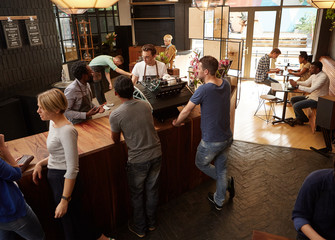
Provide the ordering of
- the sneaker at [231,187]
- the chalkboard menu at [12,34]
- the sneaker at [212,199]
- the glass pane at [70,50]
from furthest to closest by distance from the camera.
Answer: the glass pane at [70,50] → the chalkboard menu at [12,34] → the sneaker at [231,187] → the sneaker at [212,199]

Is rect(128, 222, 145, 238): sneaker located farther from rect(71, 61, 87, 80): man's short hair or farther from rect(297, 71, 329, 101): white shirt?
rect(297, 71, 329, 101): white shirt

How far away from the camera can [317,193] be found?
1725 millimetres

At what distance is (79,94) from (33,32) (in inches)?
141

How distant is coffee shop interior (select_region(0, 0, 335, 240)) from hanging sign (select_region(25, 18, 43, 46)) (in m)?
0.02

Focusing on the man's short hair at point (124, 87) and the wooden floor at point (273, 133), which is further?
the wooden floor at point (273, 133)

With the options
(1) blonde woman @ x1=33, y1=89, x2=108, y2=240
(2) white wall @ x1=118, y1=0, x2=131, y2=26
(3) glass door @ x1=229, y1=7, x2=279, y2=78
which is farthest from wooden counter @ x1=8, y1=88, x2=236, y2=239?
(2) white wall @ x1=118, y1=0, x2=131, y2=26

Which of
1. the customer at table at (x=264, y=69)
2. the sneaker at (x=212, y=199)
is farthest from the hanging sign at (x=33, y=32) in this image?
the customer at table at (x=264, y=69)

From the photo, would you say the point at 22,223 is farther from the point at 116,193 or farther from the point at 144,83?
the point at 144,83

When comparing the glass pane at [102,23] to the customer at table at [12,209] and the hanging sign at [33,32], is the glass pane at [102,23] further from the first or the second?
the customer at table at [12,209]

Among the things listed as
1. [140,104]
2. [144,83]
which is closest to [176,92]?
[144,83]

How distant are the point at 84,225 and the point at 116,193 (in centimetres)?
53

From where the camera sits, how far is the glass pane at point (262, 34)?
923cm

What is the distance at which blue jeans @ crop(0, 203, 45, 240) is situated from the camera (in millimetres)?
1996

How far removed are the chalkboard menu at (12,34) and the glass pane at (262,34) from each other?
Result: 7.28m
